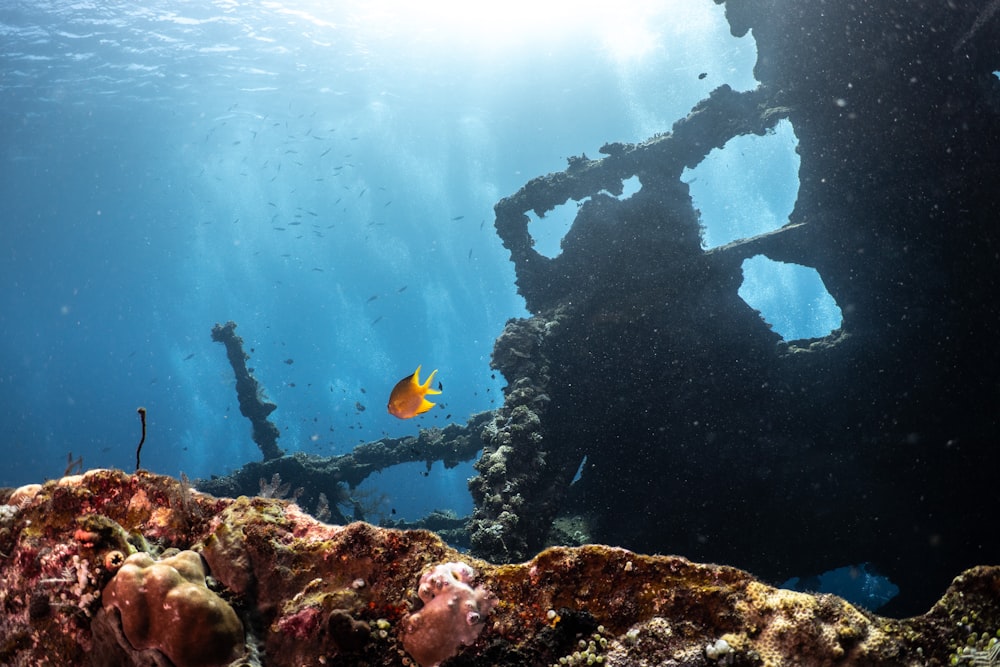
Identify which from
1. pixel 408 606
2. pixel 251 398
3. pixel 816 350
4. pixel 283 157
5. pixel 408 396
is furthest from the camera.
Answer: pixel 283 157

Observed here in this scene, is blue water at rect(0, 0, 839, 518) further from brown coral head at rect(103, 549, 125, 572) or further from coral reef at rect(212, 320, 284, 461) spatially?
brown coral head at rect(103, 549, 125, 572)

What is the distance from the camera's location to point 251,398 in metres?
20.3

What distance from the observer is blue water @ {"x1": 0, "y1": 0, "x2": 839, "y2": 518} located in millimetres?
29906

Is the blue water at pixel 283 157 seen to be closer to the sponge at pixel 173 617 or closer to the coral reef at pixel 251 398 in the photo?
the coral reef at pixel 251 398

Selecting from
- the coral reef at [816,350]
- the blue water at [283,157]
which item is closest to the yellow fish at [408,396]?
the coral reef at [816,350]

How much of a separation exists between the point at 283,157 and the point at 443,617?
5666cm

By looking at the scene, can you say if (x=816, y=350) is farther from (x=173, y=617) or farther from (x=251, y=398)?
(x=251, y=398)

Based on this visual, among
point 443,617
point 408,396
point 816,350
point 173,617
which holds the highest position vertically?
point 816,350

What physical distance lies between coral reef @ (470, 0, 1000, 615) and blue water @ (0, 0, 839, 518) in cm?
1681

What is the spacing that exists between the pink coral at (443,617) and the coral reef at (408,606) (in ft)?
0.03

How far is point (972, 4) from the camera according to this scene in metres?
9.67

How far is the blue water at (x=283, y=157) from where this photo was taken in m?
29.9

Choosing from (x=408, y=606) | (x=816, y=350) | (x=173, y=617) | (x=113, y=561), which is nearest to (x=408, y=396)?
(x=408, y=606)

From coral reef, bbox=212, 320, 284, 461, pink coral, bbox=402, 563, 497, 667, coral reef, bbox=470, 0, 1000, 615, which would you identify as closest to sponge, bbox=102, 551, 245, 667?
pink coral, bbox=402, 563, 497, 667
